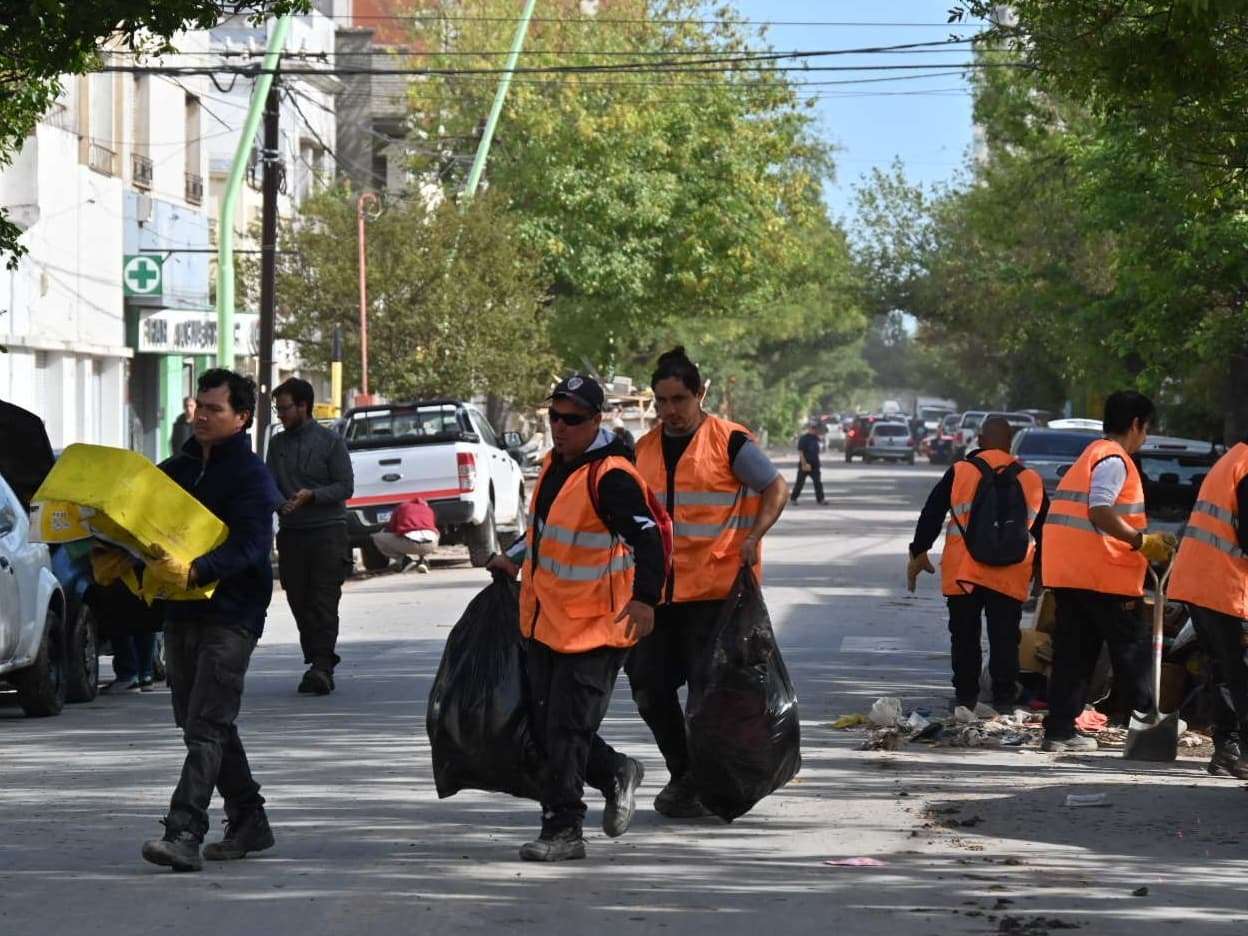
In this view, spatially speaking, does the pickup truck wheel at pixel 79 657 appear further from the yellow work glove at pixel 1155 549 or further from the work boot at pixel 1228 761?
the work boot at pixel 1228 761

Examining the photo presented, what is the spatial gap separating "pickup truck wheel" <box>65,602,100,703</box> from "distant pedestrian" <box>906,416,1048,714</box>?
505cm

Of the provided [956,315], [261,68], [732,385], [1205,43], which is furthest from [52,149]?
[732,385]

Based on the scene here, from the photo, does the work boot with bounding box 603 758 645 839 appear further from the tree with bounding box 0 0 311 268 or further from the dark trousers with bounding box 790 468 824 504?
the dark trousers with bounding box 790 468 824 504

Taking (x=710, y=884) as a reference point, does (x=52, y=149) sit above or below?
above

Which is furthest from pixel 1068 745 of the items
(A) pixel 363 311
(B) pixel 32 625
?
(A) pixel 363 311

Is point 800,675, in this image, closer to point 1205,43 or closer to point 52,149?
point 1205,43

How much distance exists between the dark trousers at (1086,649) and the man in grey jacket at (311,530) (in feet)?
15.1

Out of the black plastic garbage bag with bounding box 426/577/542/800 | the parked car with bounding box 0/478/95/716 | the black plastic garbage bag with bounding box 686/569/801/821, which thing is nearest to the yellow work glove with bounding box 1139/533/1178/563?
the black plastic garbage bag with bounding box 686/569/801/821

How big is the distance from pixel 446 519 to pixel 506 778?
1762 cm

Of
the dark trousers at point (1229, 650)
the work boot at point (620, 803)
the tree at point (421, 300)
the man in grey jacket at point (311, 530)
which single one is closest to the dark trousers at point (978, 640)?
the dark trousers at point (1229, 650)

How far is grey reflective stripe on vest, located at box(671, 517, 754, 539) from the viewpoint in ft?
29.8

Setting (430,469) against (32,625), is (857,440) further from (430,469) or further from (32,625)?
(32,625)

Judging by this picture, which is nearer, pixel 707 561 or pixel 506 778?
pixel 506 778

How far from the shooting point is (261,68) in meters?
28.0
